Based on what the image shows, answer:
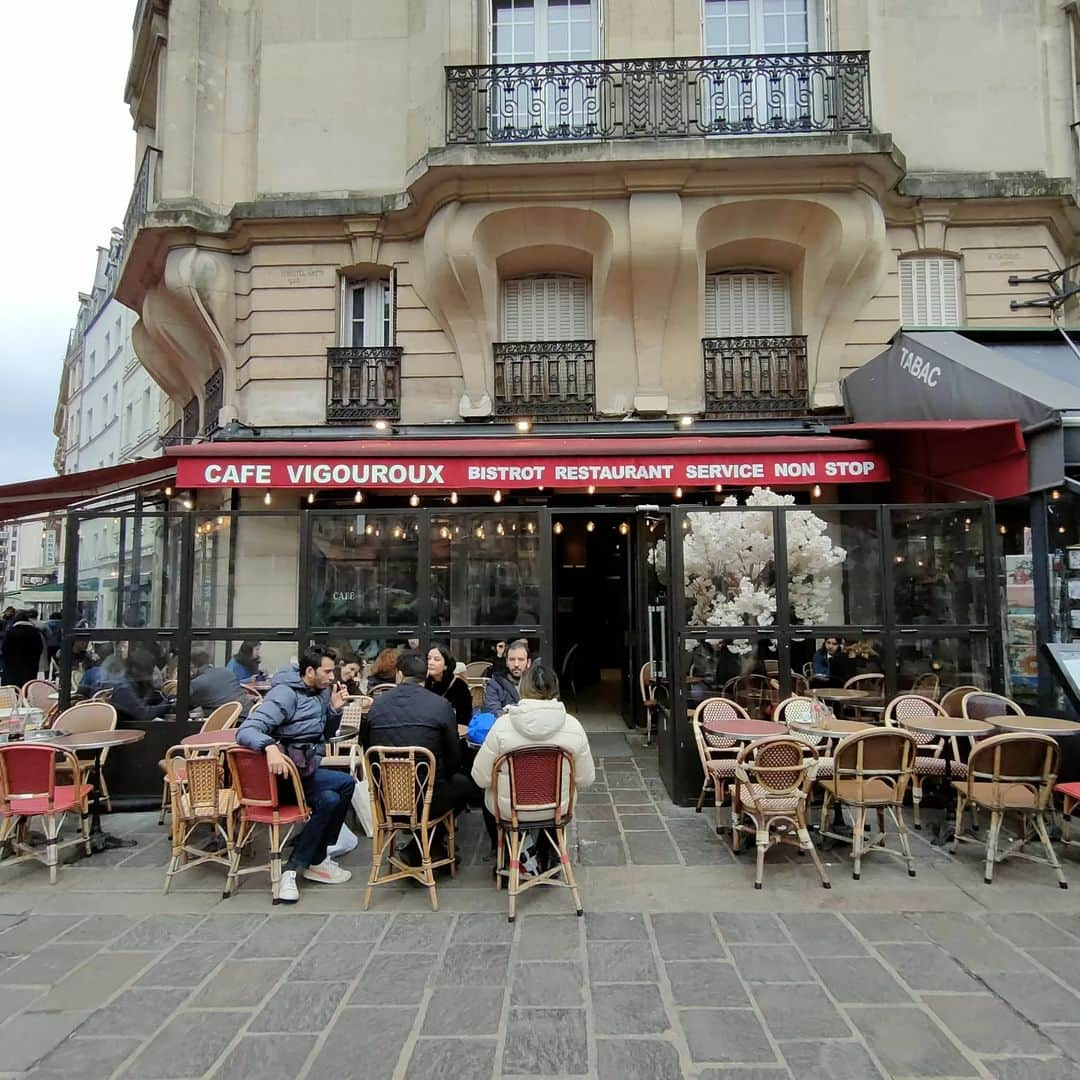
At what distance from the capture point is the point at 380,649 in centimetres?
701

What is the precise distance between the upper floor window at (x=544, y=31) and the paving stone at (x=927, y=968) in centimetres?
1080

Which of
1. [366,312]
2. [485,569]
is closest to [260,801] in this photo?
[485,569]

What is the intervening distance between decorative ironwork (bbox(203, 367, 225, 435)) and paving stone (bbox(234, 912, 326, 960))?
7.83 meters

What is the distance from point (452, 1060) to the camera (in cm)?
277

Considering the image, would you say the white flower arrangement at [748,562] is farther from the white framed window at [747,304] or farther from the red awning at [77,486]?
the red awning at [77,486]

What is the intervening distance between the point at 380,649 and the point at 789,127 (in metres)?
8.22

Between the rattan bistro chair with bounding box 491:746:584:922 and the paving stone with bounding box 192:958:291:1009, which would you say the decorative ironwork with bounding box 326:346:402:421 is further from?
the paving stone with bounding box 192:958:291:1009

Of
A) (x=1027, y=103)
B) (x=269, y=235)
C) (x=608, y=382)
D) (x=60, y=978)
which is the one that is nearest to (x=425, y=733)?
(x=60, y=978)

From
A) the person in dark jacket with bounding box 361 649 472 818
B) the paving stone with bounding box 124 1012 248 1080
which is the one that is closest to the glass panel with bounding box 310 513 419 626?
the person in dark jacket with bounding box 361 649 472 818

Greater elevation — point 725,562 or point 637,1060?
point 725,562

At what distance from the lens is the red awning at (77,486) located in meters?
8.26

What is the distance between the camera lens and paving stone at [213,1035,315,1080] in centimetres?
270

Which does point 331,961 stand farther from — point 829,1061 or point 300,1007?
point 829,1061

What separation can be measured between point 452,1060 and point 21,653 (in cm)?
1057
